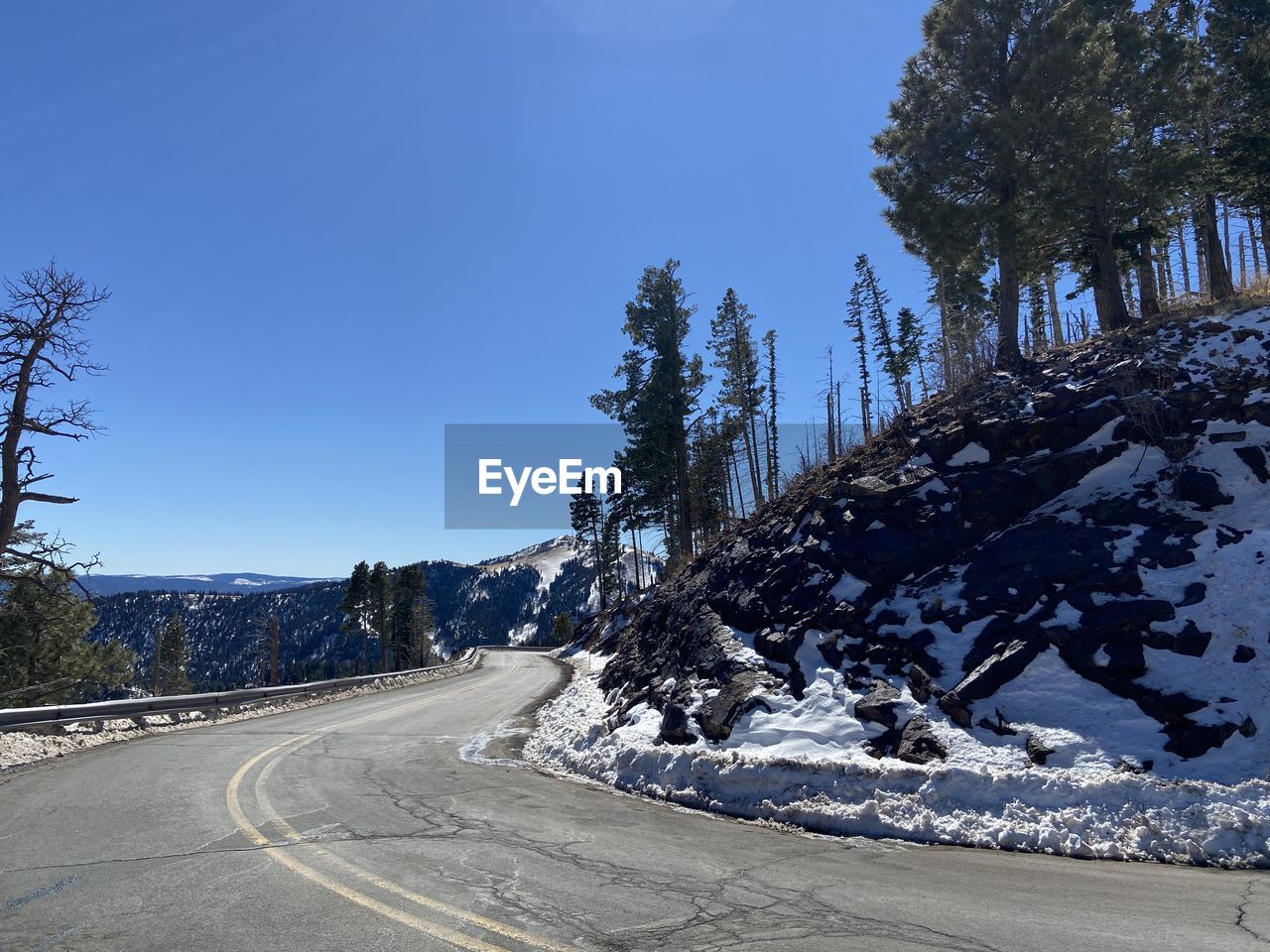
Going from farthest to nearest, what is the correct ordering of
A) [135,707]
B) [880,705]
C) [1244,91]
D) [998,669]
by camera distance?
[1244,91]
[135,707]
[880,705]
[998,669]

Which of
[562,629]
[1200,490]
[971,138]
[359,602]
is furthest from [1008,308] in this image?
[562,629]

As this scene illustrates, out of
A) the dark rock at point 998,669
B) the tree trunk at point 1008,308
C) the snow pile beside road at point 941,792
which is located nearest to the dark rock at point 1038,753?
the snow pile beside road at point 941,792

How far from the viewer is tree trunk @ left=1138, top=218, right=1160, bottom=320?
18.3m

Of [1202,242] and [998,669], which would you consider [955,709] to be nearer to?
[998,669]

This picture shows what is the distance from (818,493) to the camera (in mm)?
15930

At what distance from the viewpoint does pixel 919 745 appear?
340 inches

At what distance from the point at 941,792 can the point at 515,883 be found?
4.80 m

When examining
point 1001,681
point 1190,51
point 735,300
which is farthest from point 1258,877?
point 735,300

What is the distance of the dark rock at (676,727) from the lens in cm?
1082

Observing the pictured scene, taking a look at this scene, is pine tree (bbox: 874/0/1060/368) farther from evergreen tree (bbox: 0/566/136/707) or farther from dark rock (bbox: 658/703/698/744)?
evergreen tree (bbox: 0/566/136/707)

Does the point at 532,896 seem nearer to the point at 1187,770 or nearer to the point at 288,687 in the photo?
the point at 1187,770

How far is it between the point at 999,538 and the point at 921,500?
1.86 m

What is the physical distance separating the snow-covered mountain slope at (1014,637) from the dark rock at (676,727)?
47 mm

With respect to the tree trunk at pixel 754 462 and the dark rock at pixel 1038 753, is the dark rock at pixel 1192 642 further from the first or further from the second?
the tree trunk at pixel 754 462
